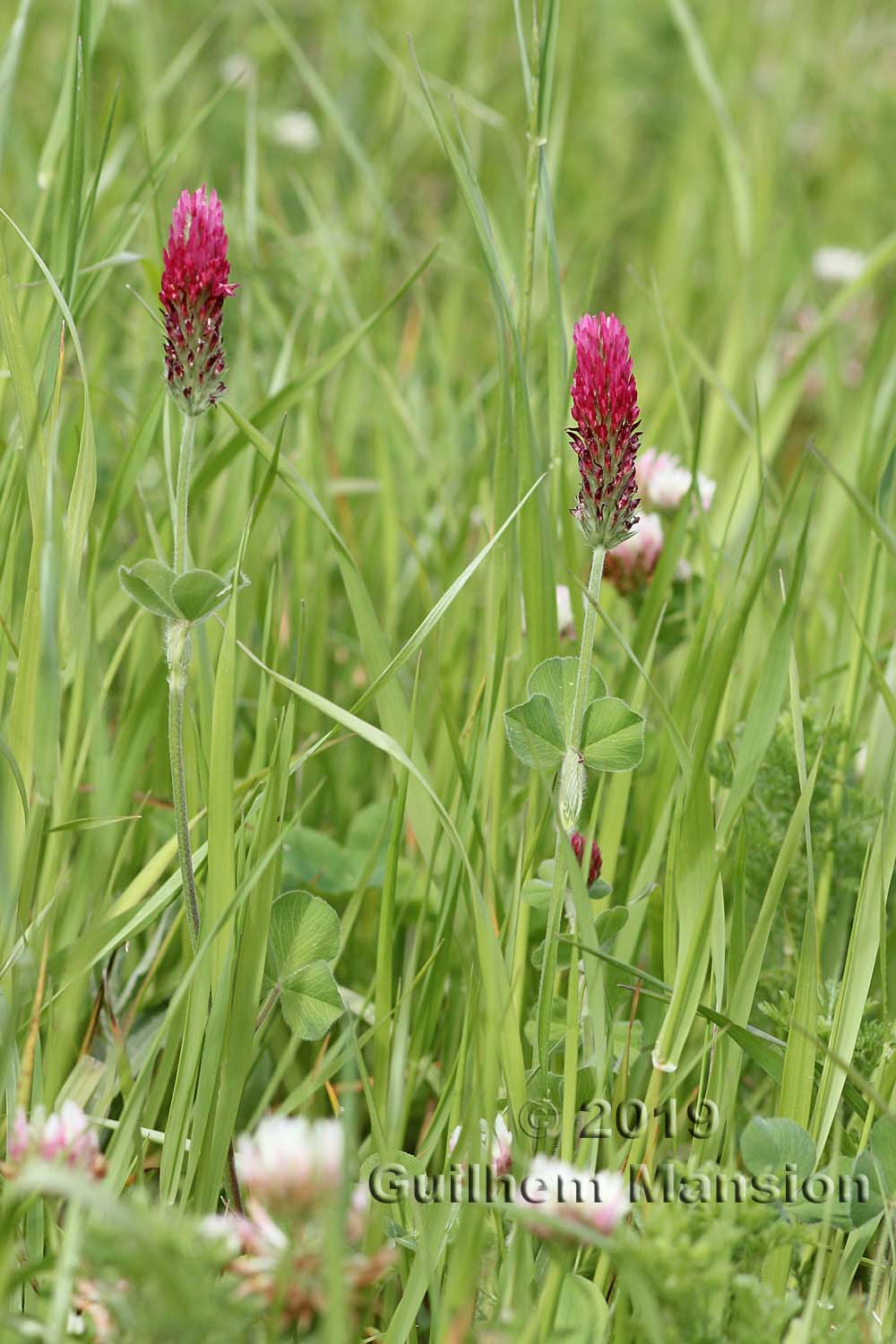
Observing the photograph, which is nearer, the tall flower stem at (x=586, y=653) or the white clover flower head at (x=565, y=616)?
the tall flower stem at (x=586, y=653)

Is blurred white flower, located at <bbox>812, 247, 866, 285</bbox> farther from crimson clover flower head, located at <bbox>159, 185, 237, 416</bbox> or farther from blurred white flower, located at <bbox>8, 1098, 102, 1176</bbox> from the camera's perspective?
blurred white flower, located at <bbox>8, 1098, 102, 1176</bbox>

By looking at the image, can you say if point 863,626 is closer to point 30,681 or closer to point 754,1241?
point 754,1241

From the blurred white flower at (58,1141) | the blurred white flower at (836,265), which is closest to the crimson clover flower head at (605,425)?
the blurred white flower at (58,1141)

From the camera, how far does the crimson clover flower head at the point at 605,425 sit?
44.3 inches

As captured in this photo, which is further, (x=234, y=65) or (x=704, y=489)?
(x=234, y=65)

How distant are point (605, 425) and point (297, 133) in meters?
2.55

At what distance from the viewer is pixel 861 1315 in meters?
1.13

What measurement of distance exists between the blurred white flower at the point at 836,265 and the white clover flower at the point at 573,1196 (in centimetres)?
276

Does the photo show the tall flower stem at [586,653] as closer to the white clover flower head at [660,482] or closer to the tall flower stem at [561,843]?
the tall flower stem at [561,843]

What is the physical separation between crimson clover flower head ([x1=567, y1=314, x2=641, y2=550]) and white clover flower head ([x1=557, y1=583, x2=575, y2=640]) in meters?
0.58

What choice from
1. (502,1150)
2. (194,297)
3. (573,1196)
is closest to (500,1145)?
(502,1150)

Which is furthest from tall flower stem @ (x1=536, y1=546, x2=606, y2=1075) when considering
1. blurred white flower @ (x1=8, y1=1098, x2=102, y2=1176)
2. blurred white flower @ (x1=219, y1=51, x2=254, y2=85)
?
blurred white flower @ (x1=219, y1=51, x2=254, y2=85)

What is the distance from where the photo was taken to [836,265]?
3316 mm

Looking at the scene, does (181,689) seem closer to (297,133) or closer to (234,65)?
(297,133)
